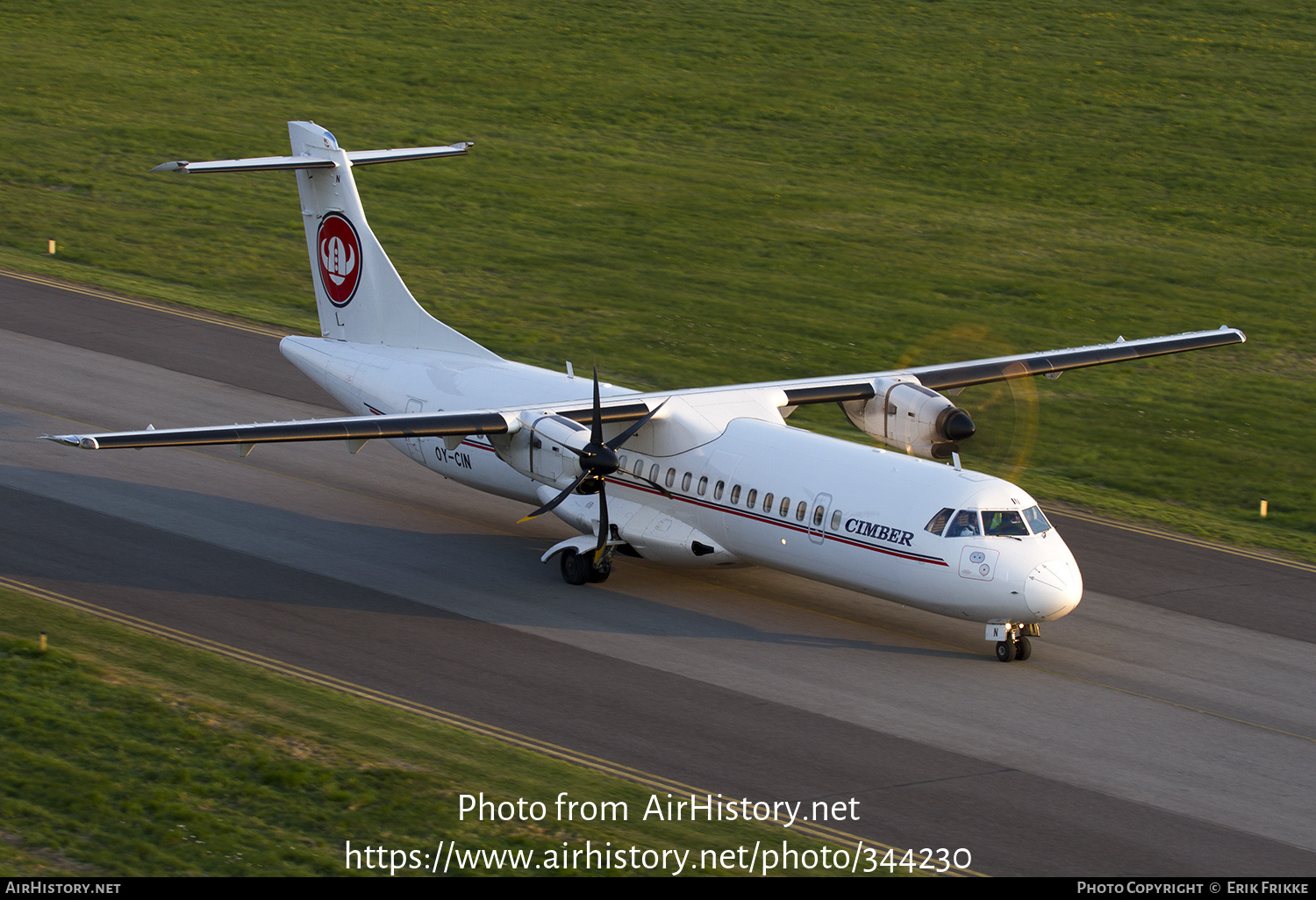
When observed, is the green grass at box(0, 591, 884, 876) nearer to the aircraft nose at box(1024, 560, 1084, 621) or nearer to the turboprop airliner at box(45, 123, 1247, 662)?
the turboprop airliner at box(45, 123, 1247, 662)

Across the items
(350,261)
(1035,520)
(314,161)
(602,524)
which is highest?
(314,161)

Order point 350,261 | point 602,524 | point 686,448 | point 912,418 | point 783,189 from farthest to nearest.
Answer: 1. point 783,189
2. point 350,261
3. point 912,418
4. point 686,448
5. point 602,524

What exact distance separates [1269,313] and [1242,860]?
34.7 meters

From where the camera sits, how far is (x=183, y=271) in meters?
48.6

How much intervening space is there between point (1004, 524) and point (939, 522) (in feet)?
3.27

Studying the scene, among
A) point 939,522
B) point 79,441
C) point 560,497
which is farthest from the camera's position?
point 560,497

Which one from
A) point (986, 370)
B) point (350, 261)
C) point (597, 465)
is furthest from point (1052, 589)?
point (350, 261)

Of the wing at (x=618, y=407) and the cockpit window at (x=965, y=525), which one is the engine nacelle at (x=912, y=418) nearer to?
the wing at (x=618, y=407)

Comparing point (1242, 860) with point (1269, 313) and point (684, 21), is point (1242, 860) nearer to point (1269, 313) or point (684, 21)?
point (1269, 313)

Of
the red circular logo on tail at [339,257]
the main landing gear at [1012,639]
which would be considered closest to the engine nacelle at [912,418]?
the main landing gear at [1012,639]

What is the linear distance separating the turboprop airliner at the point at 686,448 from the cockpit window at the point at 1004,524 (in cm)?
2

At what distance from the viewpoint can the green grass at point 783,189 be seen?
42344 millimetres

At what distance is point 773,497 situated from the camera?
987 inches

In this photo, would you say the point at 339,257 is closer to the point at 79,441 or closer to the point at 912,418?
the point at 79,441
